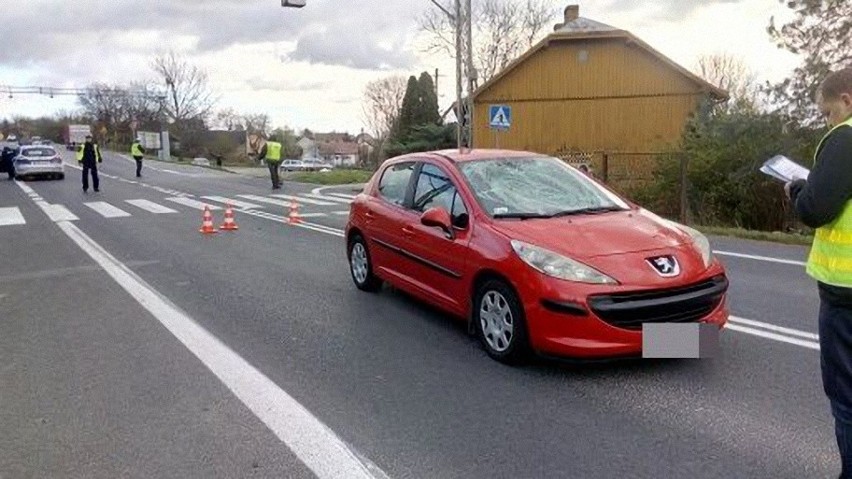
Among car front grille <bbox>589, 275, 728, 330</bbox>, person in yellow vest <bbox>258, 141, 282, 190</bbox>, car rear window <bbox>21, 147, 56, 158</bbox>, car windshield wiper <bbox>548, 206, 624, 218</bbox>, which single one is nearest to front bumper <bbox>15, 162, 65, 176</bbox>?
car rear window <bbox>21, 147, 56, 158</bbox>

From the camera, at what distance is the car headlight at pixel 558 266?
4391 mm

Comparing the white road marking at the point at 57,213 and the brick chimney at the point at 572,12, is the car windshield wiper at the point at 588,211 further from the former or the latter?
the brick chimney at the point at 572,12

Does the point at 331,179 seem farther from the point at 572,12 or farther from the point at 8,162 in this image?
the point at 572,12

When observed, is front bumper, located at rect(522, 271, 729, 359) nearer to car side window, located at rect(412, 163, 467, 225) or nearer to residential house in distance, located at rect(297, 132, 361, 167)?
car side window, located at rect(412, 163, 467, 225)

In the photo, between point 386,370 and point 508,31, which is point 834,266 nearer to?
point 386,370

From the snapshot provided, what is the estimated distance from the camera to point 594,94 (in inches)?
1111

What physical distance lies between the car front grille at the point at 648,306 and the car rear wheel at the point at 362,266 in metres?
3.22

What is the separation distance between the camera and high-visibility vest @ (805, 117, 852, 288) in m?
2.73

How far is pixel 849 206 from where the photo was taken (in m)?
2.72

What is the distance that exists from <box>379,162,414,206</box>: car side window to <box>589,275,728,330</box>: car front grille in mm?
2584

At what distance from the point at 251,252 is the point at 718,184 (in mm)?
9465

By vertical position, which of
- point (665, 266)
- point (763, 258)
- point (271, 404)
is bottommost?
point (271, 404)

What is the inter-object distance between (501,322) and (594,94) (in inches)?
987

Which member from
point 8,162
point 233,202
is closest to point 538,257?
point 233,202
